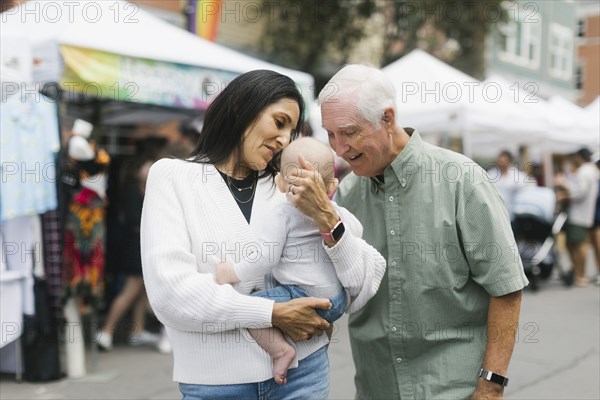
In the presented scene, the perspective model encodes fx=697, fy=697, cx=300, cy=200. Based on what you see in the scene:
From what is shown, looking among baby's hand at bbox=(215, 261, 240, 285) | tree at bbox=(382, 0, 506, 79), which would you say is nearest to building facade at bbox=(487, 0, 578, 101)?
tree at bbox=(382, 0, 506, 79)

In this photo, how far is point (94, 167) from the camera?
535cm

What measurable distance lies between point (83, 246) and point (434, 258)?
12.8ft

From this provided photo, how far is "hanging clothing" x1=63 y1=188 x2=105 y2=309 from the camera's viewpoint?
5.34m

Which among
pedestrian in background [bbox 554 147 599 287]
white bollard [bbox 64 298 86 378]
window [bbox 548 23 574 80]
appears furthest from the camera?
window [bbox 548 23 574 80]

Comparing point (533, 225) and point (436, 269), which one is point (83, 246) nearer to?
point (436, 269)

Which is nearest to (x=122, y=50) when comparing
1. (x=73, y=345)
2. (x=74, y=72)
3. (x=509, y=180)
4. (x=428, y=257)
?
(x=74, y=72)

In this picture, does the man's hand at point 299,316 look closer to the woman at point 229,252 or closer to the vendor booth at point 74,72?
the woman at point 229,252

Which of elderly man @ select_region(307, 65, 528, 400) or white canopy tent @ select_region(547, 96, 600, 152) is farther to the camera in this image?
white canopy tent @ select_region(547, 96, 600, 152)

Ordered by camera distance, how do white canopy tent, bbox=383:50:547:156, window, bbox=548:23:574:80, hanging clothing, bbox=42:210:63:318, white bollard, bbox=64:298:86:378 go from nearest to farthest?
hanging clothing, bbox=42:210:63:318 < white bollard, bbox=64:298:86:378 < white canopy tent, bbox=383:50:547:156 < window, bbox=548:23:574:80

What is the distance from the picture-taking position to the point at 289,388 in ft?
6.32

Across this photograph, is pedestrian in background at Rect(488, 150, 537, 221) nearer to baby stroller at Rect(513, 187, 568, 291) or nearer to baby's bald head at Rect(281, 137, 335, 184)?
baby stroller at Rect(513, 187, 568, 291)

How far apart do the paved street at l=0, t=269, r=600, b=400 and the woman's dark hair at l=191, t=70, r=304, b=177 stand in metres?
3.25

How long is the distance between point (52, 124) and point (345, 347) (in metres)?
3.29

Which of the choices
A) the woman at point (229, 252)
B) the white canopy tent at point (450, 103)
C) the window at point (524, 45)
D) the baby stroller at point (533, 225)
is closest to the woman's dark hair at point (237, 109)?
the woman at point (229, 252)
